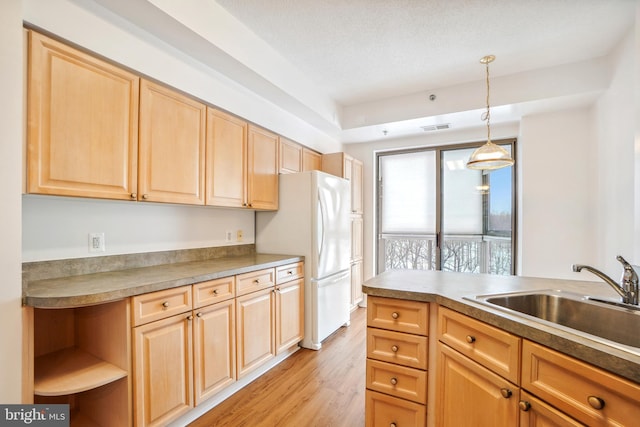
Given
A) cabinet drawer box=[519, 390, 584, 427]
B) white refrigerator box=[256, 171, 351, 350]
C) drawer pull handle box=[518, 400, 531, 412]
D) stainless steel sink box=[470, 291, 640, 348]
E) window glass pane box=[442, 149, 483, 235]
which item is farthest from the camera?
window glass pane box=[442, 149, 483, 235]

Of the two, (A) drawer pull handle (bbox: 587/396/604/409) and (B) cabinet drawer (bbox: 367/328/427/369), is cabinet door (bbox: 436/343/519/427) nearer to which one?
(B) cabinet drawer (bbox: 367/328/427/369)

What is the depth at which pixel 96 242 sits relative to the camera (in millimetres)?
1859

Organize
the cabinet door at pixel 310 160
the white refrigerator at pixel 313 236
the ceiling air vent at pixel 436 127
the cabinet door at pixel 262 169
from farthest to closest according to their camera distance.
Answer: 1. the ceiling air vent at pixel 436 127
2. the cabinet door at pixel 310 160
3. the white refrigerator at pixel 313 236
4. the cabinet door at pixel 262 169

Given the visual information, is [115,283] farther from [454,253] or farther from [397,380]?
[454,253]

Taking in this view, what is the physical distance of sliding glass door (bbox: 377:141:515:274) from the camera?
3.77m

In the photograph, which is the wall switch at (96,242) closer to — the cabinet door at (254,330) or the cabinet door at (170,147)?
the cabinet door at (170,147)

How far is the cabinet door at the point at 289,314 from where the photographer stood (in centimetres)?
256

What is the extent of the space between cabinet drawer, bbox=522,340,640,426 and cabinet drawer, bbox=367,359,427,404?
1.90 feet

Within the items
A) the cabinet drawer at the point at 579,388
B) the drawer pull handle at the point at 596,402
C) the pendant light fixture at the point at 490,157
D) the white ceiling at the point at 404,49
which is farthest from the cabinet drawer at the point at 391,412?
the white ceiling at the point at 404,49

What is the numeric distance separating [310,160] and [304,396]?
250cm

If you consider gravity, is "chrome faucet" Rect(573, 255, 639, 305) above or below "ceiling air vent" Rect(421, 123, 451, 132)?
below

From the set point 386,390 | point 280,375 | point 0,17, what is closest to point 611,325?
point 386,390

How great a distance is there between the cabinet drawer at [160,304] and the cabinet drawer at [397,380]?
1137 mm

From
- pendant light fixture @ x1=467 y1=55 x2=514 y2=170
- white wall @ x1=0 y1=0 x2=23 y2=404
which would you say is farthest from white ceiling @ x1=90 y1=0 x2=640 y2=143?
pendant light fixture @ x1=467 y1=55 x2=514 y2=170
